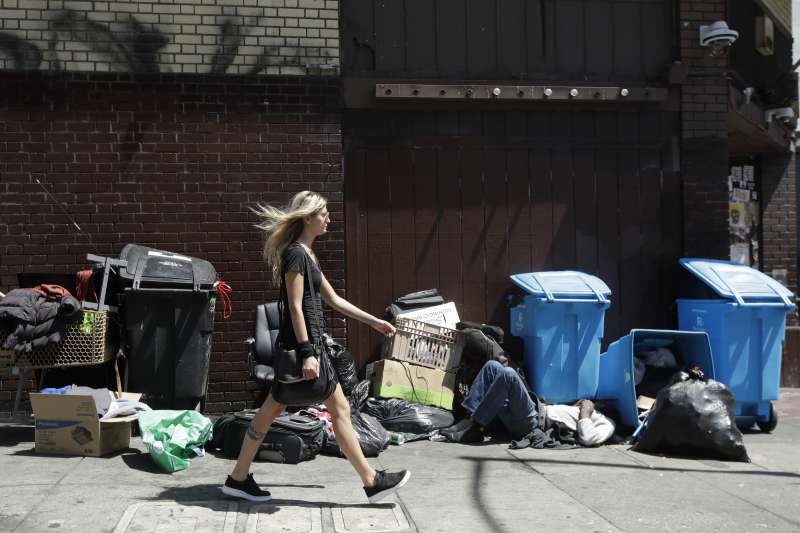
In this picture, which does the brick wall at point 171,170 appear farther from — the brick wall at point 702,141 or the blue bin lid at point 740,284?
the brick wall at point 702,141

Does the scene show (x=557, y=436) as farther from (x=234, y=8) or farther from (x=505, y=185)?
(x=234, y=8)

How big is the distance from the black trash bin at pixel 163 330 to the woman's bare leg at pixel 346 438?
2.14 meters

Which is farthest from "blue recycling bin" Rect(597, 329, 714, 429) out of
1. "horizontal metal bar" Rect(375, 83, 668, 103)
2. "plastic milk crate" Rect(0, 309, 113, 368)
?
"plastic milk crate" Rect(0, 309, 113, 368)

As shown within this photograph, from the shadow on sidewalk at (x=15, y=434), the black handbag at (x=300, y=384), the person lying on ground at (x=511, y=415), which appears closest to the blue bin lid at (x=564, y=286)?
the person lying on ground at (x=511, y=415)

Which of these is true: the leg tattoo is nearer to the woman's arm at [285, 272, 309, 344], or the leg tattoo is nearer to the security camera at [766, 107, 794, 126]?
the woman's arm at [285, 272, 309, 344]

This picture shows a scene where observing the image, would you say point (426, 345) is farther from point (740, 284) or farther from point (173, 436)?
point (740, 284)

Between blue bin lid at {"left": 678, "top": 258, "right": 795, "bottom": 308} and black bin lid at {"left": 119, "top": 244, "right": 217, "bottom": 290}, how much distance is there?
13.6 feet

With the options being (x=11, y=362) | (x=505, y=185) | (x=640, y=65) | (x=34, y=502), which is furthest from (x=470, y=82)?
(x=34, y=502)

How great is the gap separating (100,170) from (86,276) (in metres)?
1.29

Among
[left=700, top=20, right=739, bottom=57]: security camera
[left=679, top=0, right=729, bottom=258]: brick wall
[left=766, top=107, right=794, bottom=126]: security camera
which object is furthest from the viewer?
[left=766, top=107, right=794, bottom=126]: security camera

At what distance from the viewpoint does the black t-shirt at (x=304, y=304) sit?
4824 mm

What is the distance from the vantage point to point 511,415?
675 centimetres

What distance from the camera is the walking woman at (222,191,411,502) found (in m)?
4.77

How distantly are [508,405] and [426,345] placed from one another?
0.94 meters
